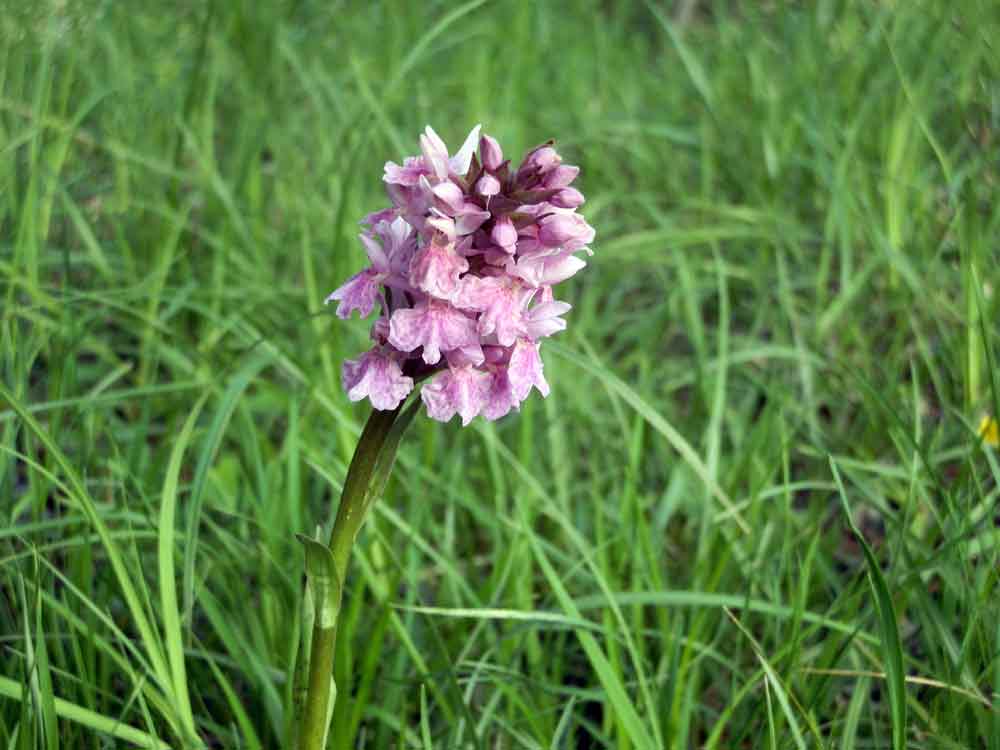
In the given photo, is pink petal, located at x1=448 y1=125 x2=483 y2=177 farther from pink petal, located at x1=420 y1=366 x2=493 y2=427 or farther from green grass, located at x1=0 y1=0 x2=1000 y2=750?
green grass, located at x1=0 y1=0 x2=1000 y2=750

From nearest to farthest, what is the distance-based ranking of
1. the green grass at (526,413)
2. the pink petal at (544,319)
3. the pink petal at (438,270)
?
the pink petal at (438,270) < the pink petal at (544,319) < the green grass at (526,413)

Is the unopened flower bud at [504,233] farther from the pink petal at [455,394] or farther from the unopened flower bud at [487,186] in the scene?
the pink petal at [455,394]

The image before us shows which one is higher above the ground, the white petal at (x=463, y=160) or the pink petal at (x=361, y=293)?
the white petal at (x=463, y=160)

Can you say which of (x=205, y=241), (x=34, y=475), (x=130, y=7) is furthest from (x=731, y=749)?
(x=130, y=7)

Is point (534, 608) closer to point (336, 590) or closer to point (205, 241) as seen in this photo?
point (336, 590)

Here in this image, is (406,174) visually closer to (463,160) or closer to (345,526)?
(463,160)

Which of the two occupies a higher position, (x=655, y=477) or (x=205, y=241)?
(x=205, y=241)

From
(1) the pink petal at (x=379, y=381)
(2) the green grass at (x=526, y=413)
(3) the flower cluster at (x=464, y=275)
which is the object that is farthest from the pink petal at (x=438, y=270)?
(2) the green grass at (x=526, y=413)
